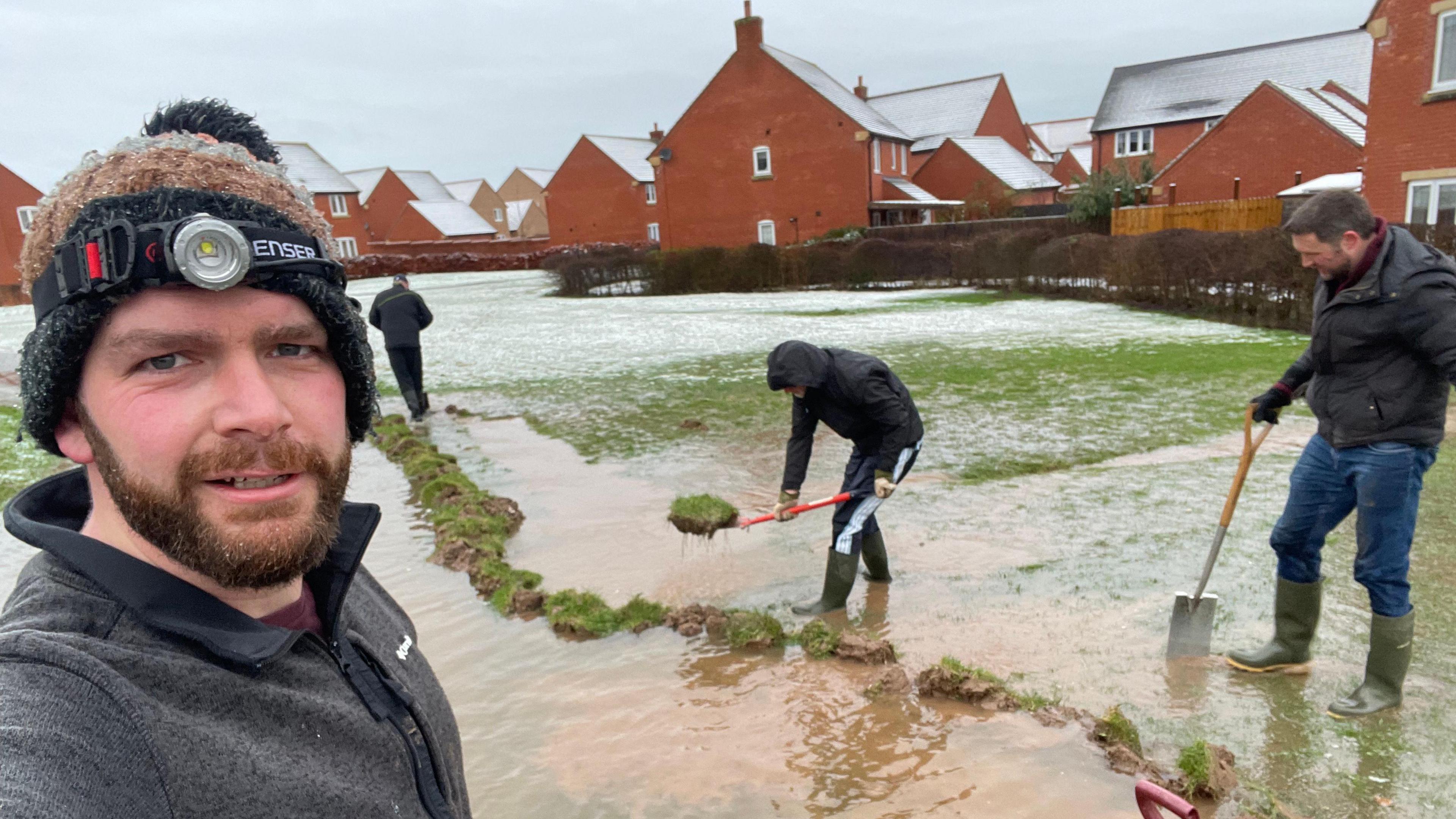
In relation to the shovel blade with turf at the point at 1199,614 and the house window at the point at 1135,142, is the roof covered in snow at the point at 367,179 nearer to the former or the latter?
the house window at the point at 1135,142

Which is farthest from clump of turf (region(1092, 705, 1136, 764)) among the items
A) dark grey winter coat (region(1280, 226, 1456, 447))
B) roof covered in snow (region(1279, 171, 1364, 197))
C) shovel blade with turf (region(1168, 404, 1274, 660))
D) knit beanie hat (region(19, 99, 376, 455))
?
roof covered in snow (region(1279, 171, 1364, 197))

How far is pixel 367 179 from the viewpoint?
71938 millimetres

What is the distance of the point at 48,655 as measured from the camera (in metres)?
1.08

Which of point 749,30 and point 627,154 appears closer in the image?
point 749,30

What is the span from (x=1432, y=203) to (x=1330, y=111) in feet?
49.8

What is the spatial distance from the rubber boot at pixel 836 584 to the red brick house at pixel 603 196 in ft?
168

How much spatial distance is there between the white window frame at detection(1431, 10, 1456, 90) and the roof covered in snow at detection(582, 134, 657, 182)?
41.7 metres

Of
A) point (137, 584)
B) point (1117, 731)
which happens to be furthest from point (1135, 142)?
point (137, 584)

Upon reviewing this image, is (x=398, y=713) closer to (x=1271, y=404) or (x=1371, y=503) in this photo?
(x=1371, y=503)

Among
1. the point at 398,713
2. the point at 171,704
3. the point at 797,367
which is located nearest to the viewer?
the point at 171,704

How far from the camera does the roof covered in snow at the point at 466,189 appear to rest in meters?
83.3

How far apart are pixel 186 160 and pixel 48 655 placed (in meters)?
0.81

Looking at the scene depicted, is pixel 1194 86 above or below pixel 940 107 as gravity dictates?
below

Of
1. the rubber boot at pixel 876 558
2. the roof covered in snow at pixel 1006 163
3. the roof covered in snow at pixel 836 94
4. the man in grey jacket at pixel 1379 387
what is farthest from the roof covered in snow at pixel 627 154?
the man in grey jacket at pixel 1379 387
